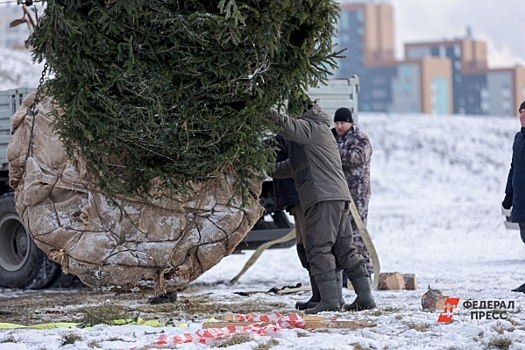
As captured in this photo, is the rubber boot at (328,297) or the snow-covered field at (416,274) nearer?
the snow-covered field at (416,274)

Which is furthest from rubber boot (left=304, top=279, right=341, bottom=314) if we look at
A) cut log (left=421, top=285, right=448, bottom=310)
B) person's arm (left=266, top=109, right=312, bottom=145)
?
person's arm (left=266, top=109, right=312, bottom=145)

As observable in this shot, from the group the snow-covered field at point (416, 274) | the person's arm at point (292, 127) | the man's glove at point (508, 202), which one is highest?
the person's arm at point (292, 127)

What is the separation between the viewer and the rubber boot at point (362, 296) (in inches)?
280

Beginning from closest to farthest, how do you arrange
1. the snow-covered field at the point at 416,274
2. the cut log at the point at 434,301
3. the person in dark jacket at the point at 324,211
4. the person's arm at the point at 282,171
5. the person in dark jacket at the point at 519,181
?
the snow-covered field at the point at 416,274, the cut log at the point at 434,301, the person in dark jacket at the point at 324,211, the person's arm at the point at 282,171, the person in dark jacket at the point at 519,181

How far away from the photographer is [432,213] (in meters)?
23.2

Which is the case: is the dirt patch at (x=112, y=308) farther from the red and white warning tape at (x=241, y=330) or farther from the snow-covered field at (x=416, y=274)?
the red and white warning tape at (x=241, y=330)

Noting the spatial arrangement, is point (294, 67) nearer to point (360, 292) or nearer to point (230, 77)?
point (230, 77)

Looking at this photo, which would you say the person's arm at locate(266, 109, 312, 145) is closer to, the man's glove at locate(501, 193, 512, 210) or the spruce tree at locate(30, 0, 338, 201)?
the spruce tree at locate(30, 0, 338, 201)

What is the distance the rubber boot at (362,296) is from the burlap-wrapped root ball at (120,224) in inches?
36.4

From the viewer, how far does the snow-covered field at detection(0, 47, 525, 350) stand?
5410 mm

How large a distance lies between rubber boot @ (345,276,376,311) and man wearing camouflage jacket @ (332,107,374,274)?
1.95 metres

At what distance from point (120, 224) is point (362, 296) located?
1.89 m

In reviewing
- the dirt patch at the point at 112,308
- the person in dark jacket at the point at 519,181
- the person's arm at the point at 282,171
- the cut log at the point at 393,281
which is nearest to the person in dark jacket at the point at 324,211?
the person's arm at the point at 282,171

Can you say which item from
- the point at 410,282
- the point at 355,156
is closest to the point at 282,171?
the point at 355,156
